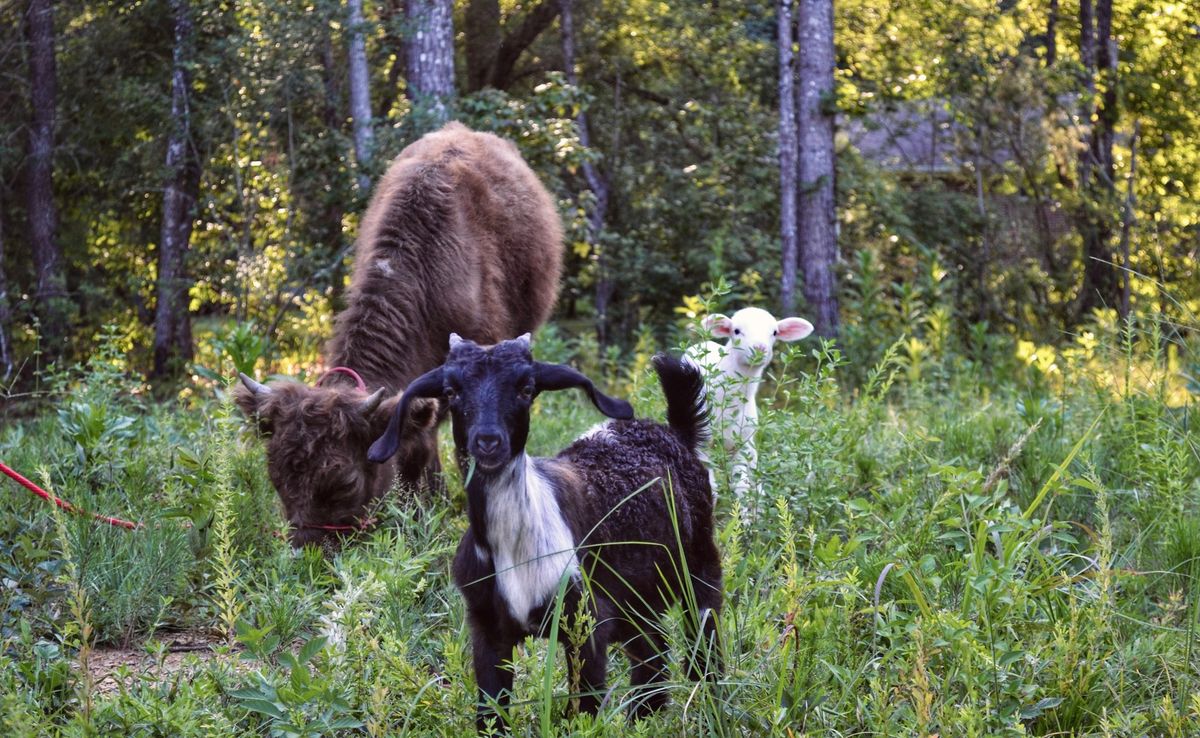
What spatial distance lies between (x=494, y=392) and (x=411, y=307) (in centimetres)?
330

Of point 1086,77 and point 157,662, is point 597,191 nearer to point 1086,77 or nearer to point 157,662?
point 1086,77

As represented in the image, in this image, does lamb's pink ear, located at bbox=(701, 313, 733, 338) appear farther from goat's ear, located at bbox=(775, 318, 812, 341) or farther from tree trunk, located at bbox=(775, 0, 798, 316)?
tree trunk, located at bbox=(775, 0, 798, 316)

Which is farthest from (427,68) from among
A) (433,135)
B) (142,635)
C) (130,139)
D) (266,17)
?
(142,635)

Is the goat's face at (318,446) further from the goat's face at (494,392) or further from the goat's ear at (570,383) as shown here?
the goat's ear at (570,383)

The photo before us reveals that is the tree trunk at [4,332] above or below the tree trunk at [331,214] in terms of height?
below

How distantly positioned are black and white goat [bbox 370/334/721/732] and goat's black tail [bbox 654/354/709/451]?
0.28 metres

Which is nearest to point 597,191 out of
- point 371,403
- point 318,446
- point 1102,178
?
point 1102,178

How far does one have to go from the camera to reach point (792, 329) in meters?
6.62

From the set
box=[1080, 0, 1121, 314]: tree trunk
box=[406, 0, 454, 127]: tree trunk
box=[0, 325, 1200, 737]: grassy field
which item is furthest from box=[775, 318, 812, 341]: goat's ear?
box=[1080, 0, 1121, 314]: tree trunk

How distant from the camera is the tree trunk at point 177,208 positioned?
13.8m

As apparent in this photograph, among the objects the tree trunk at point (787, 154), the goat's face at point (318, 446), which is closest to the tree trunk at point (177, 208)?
the tree trunk at point (787, 154)

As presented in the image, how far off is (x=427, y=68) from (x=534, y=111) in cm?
127

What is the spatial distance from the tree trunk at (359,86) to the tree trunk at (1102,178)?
366 inches

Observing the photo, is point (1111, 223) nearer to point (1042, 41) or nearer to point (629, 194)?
point (1042, 41)
